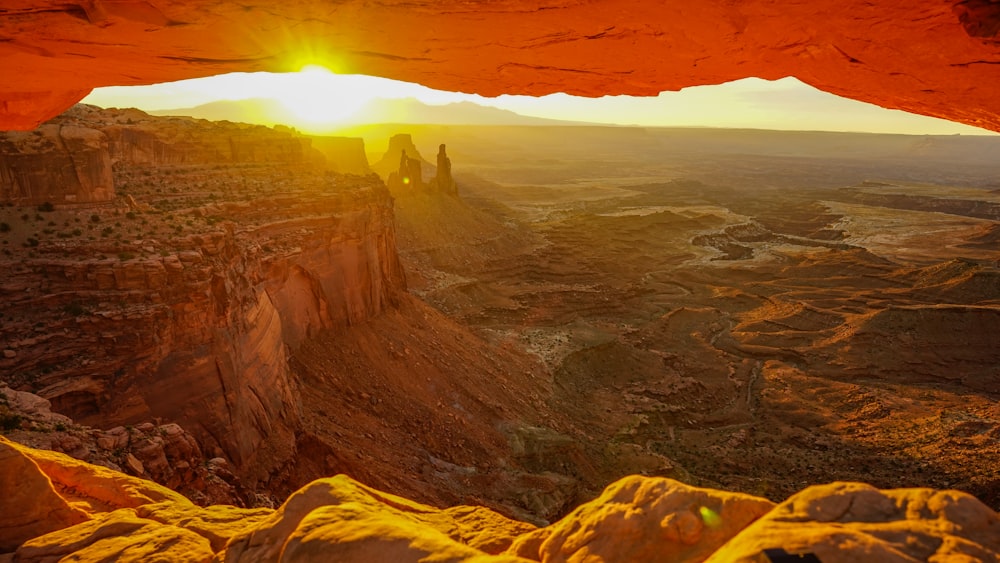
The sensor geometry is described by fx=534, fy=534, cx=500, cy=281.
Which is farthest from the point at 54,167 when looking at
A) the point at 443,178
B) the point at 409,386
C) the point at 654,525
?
the point at 443,178

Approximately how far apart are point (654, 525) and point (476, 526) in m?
2.70

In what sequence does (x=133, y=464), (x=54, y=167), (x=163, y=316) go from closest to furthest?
1. (x=133, y=464)
2. (x=163, y=316)
3. (x=54, y=167)

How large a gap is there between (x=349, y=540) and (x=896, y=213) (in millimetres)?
120786

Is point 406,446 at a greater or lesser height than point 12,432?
lesser

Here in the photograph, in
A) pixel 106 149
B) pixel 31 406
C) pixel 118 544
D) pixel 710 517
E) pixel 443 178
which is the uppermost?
pixel 106 149

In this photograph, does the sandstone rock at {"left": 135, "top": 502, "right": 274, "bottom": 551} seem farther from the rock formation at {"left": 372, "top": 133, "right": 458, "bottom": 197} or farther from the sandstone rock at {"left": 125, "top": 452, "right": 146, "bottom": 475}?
the rock formation at {"left": 372, "top": 133, "right": 458, "bottom": 197}

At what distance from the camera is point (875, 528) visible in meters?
3.49

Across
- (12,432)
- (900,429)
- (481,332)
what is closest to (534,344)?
(481,332)

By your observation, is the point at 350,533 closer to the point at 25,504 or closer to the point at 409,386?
the point at 25,504

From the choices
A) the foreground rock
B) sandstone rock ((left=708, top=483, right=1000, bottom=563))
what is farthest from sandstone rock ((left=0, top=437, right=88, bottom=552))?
sandstone rock ((left=708, top=483, right=1000, bottom=563))

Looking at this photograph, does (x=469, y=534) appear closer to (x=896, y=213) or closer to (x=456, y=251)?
(x=456, y=251)

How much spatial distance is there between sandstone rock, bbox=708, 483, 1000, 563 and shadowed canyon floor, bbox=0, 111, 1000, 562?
0.07 ft

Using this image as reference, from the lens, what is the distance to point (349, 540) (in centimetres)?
472

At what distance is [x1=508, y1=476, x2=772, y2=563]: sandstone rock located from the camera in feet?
14.1
